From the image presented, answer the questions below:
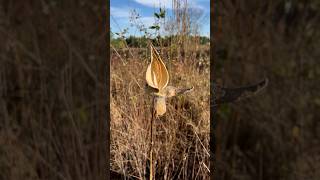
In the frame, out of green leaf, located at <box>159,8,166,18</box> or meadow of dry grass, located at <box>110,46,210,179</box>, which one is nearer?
meadow of dry grass, located at <box>110,46,210,179</box>

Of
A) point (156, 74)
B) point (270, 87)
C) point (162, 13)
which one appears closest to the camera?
point (270, 87)

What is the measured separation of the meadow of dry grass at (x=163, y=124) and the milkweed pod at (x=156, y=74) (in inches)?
34.9

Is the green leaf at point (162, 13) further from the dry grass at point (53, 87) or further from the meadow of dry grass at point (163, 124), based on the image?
the dry grass at point (53, 87)

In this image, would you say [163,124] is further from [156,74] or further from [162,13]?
[156,74]

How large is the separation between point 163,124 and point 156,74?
1.13m

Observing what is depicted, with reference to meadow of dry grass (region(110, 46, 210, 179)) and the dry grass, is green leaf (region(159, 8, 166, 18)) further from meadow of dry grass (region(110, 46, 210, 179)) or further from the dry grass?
the dry grass

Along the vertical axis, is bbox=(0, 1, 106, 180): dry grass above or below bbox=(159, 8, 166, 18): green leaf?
below

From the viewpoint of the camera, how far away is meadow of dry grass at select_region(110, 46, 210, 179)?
5.78ft

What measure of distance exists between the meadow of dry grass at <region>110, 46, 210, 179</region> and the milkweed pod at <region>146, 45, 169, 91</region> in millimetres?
887

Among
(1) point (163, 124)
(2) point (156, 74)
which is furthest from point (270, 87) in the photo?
(1) point (163, 124)

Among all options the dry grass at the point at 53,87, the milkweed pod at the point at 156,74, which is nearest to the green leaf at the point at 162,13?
the milkweed pod at the point at 156,74

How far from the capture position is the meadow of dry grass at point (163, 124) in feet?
5.78

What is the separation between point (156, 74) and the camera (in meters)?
0.78

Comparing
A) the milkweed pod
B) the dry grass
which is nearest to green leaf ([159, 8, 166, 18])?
the milkweed pod
